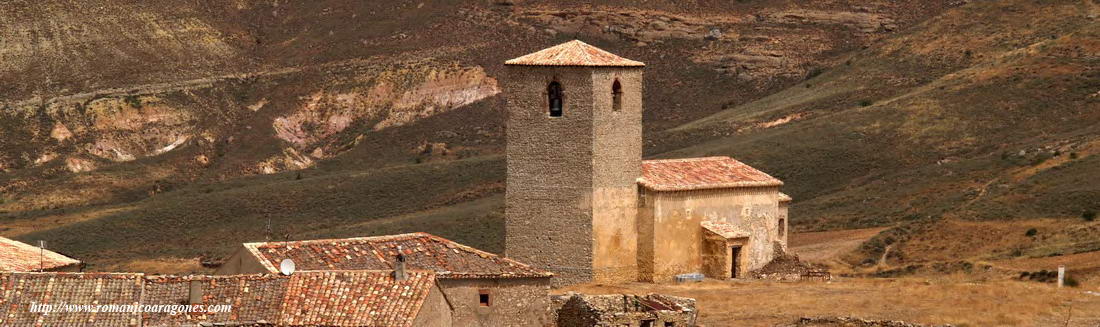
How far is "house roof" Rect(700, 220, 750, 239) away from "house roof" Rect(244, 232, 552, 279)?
32.1 ft

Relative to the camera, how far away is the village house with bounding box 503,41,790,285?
149 feet

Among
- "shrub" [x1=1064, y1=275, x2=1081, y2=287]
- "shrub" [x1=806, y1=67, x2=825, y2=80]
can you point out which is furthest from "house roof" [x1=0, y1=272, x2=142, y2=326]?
"shrub" [x1=806, y1=67, x2=825, y2=80]

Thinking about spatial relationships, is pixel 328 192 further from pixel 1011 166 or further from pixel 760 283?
pixel 760 283

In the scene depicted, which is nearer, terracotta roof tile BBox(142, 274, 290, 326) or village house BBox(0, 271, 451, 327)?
village house BBox(0, 271, 451, 327)

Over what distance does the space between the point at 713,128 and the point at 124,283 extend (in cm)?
4852

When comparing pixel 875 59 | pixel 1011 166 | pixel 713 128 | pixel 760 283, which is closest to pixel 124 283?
pixel 760 283

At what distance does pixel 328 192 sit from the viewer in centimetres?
7625

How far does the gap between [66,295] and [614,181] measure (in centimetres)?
1673

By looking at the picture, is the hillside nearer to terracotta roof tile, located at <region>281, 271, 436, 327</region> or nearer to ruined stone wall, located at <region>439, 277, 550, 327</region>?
ruined stone wall, located at <region>439, 277, 550, 327</region>

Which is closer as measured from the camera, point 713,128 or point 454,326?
point 454,326

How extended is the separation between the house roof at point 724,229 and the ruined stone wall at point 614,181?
61.2 inches

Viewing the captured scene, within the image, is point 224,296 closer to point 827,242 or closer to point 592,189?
point 592,189

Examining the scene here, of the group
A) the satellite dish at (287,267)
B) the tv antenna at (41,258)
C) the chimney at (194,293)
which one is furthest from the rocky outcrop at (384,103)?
the chimney at (194,293)

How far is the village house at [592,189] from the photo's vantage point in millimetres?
45438
